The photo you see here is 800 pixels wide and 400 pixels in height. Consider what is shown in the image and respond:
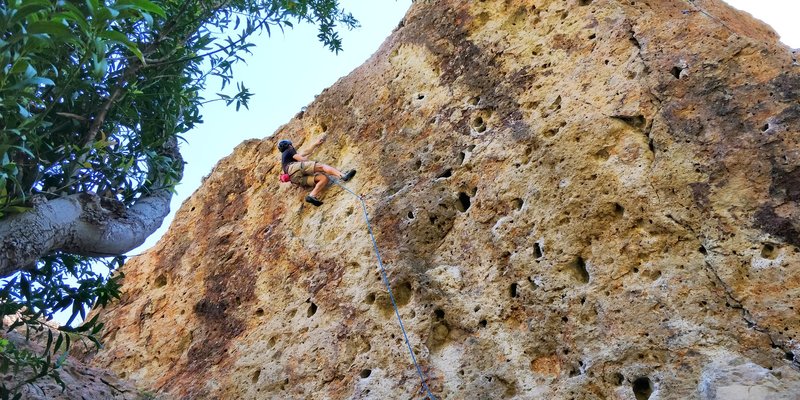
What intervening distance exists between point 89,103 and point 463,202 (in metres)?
3.82

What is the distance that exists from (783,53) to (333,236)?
519 cm

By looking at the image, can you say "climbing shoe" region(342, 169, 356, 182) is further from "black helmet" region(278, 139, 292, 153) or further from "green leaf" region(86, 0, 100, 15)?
"green leaf" region(86, 0, 100, 15)

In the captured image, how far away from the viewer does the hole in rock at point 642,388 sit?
19.0 ft

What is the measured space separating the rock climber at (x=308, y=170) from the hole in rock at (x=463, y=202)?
2000 mm

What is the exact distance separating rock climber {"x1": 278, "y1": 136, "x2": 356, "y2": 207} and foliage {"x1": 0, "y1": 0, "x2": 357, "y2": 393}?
1.71 meters

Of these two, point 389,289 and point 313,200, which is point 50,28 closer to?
point 389,289

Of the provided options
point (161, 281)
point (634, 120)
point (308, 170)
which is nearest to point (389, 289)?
point (308, 170)

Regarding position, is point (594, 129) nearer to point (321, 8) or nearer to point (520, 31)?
point (520, 31)

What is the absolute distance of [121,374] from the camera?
9945 mm

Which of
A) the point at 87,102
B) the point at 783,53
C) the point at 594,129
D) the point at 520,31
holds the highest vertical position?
the point at 87,102

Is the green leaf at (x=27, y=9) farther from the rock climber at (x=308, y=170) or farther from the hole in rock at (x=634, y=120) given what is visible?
A: the rock climber at (x=308, y=170)

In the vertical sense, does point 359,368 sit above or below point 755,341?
above

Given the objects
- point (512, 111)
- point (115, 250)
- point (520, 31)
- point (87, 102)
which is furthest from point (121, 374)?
point (520, 31)

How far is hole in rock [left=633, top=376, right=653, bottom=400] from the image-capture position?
5.80m
